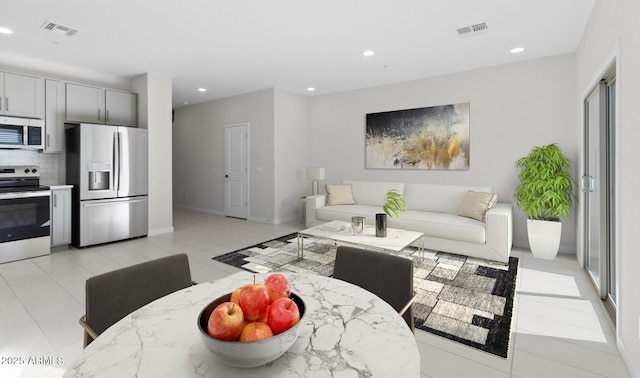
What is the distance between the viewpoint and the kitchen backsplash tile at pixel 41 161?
4.24 m

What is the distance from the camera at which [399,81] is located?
5.57 meters

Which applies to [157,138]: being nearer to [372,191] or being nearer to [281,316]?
[372,191]

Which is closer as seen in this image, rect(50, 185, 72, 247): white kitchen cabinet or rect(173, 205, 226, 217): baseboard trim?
rect(50, 185, 72, 247): white kitchen cabinet

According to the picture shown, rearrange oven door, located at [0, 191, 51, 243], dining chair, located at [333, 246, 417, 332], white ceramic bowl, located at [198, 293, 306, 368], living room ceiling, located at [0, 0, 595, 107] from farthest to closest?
oven door, located at [0, 191, 51, 243]
living room ceiling, located at [0, 0, 595, 107]
dining chair, located at [333, 246, 417, 332]
white ceramic bowl, located at [198, 293, 306, 368]

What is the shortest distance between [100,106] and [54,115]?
0.60 meters

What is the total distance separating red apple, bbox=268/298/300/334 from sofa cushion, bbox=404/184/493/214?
177 inches

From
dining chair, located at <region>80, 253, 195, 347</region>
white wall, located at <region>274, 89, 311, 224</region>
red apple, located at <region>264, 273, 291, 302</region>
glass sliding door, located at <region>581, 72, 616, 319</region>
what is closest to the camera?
red apple, located at <region>264, 273, 291, 302</region>

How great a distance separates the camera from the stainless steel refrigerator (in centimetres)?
439

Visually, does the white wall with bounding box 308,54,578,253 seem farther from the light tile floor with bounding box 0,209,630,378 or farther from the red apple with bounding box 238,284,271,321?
the red apple with bounding box 238,284,271,321

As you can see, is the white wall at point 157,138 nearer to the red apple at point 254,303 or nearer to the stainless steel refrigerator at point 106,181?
the stainless steel refrigerator at point 106,181

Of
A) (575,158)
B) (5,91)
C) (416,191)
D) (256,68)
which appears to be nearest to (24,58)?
(5,91)

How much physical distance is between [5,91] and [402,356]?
5557 millimetres

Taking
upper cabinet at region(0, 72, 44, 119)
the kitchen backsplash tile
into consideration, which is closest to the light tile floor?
the kitchen backsplash tile

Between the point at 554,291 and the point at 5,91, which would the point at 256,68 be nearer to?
the point at 5,91
